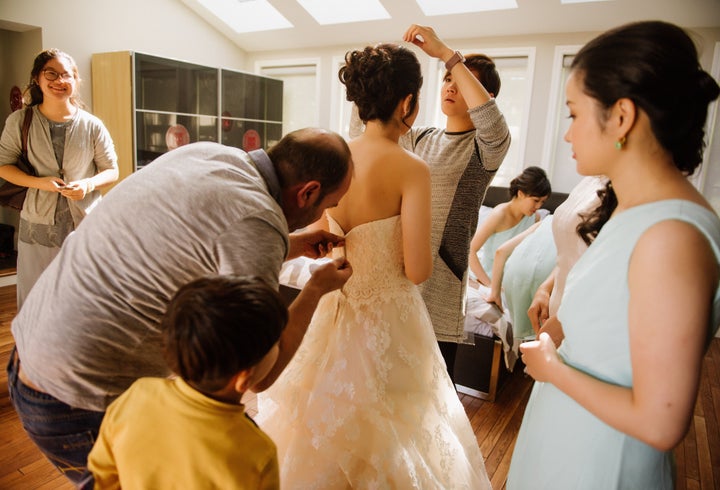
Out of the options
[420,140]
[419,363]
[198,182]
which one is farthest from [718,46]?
[198,182]

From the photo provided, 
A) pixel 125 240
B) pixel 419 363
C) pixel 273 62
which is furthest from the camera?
pixel 273 62

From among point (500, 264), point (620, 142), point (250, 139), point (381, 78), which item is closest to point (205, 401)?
point (620, 142)

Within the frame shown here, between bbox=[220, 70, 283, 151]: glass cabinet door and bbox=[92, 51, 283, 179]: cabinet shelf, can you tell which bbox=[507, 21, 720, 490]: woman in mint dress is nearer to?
bbox=[92, 51, 283, 179]: cabinet shelf

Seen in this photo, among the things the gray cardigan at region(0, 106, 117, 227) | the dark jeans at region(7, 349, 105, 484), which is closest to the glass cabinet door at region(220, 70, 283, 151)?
the gray cardigan at region(0, 106, 117, 227)

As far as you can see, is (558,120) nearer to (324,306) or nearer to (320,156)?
(324,306)

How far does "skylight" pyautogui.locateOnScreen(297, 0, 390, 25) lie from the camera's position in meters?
4.91

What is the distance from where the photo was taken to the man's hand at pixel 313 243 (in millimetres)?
1428

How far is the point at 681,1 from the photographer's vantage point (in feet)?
12.2

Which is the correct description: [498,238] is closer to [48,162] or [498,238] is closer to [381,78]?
[381,78]

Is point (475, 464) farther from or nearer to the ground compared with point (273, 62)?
nearer to the ground

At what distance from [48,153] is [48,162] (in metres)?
0.04

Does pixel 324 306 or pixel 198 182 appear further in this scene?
pixel 324 306

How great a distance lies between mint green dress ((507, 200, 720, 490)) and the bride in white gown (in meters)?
0.50

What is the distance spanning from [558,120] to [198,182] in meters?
4.51
